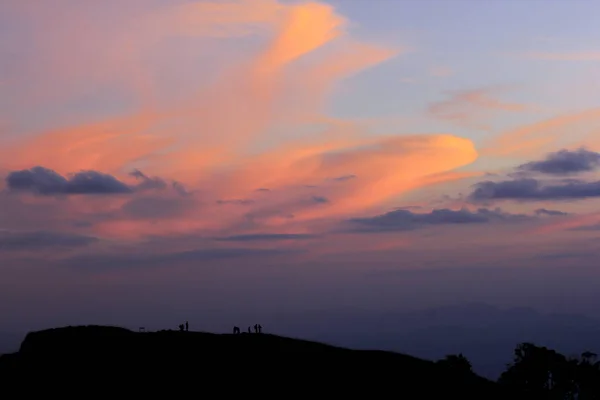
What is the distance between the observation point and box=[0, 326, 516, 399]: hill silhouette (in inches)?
3354

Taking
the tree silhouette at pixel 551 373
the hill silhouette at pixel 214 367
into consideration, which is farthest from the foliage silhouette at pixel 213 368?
the tree silhouette at pixel 551 373

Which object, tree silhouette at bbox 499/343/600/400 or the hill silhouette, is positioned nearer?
the hill silhouette

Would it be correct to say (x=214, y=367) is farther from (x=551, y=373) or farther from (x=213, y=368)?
(x=551, y=373)

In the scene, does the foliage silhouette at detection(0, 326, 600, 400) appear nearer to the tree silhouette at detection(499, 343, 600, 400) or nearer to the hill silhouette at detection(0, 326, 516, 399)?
the hill silhouette at detection(0, 326, 516, 399)

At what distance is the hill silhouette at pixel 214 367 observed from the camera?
85188 mm

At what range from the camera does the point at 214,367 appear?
88.1m

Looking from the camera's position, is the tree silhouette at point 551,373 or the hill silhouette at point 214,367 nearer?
the hill silhouette at point 214,367

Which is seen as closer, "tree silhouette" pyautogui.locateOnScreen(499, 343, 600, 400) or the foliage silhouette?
the foliage silhouette

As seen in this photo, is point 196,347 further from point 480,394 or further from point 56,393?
point 480,394

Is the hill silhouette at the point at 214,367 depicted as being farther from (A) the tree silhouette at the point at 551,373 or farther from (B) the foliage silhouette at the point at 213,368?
(A) the tree silhouette at the point at 551,373

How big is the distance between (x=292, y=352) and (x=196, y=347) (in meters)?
11.3

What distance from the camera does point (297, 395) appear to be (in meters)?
85.2

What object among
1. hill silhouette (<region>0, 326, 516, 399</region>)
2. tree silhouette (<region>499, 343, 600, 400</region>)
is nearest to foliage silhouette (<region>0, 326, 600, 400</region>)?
hill silhouette (<region>0, 326, 516, 399</region>)

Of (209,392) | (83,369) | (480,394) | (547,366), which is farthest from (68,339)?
(547,366)
